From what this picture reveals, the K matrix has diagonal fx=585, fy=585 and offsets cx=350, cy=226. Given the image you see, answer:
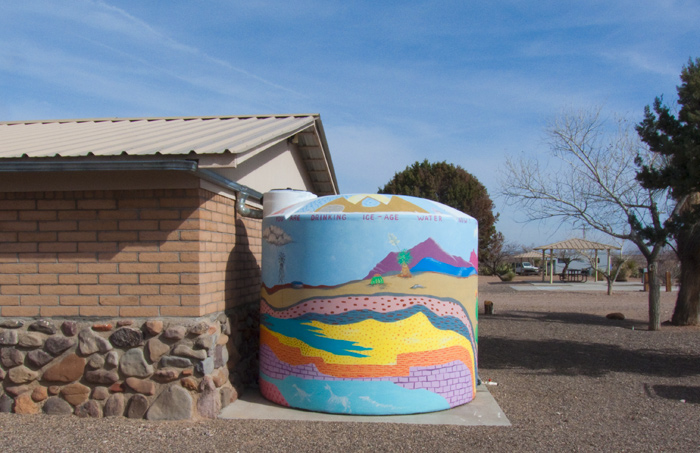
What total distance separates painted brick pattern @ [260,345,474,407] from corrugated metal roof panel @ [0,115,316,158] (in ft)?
7.57

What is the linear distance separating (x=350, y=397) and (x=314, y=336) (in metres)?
0.70

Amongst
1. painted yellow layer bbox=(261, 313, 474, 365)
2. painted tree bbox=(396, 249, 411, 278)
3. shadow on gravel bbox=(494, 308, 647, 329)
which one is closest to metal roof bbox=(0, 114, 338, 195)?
painted tree bbox=(396, 249, 411, 278)

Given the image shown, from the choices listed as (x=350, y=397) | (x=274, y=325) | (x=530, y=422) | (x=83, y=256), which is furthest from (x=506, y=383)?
(x=83, y=256)

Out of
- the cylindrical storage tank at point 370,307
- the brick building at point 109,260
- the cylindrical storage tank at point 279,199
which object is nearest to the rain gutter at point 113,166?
the brick building at point 109,260

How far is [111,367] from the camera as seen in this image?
575 centimetres

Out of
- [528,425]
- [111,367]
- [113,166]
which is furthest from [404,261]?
[111,367]

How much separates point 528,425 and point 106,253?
14.8ft

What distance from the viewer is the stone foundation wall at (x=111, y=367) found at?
571cm

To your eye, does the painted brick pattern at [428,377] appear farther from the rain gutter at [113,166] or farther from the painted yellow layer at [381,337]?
the rain gutter at [113,166]

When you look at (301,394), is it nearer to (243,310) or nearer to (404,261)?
(243,310)

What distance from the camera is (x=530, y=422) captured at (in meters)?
5.79

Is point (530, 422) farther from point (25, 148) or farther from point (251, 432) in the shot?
point (25, 148)

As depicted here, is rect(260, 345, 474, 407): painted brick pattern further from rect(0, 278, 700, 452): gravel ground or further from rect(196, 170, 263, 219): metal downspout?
rect(196, 170, 263, 219): metal downspout

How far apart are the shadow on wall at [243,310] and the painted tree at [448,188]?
27.3 metres
